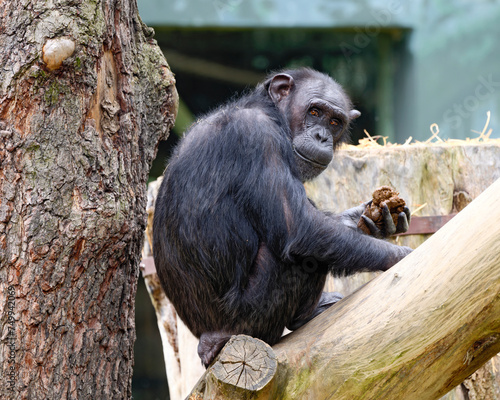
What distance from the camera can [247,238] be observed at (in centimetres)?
319

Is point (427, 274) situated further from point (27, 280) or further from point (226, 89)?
point (226, 89)

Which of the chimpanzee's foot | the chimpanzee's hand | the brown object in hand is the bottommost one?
the chimpanzee's foot

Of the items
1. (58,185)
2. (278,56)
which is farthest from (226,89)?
(58,185)

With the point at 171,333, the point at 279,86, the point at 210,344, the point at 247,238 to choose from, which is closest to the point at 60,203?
the point at 247,238

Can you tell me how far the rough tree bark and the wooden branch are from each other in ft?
2.12

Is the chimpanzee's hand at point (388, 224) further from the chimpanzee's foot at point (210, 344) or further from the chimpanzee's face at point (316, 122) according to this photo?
the chimpanzee's foot at point (210, 344)

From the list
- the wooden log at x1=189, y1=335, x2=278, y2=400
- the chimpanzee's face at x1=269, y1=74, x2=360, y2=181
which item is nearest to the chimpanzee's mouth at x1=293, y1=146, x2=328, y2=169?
the chimpanzee's face at x1=269, y1=74, x2=360, y2=181

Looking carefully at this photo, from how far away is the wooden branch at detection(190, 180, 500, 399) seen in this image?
2346 mm

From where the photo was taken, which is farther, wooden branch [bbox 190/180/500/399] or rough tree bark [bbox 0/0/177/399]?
rough tree bark [bbox 0/0/177/399]

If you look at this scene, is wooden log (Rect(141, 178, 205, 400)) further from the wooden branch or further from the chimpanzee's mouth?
the wooden branch

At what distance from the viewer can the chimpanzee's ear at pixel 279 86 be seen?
382cm

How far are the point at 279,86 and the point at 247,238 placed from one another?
1168mm

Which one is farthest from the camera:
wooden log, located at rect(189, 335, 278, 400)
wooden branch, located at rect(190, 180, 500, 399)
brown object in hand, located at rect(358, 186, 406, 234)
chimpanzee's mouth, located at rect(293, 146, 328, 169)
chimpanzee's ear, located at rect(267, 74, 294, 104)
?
chimpanzee's ear, located at rect(267, 74, 294, 104)

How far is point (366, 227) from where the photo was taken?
11.0ft
